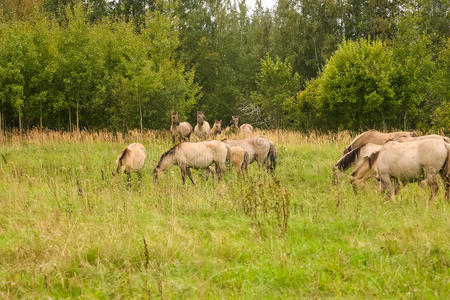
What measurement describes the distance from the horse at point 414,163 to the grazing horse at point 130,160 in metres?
6.58

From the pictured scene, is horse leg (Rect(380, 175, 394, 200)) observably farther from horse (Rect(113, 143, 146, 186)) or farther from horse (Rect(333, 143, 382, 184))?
horse (Rect(113, 143, 146, 186))

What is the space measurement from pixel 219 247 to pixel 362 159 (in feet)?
20.6

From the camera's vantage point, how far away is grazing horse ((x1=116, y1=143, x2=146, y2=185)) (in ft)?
41.2

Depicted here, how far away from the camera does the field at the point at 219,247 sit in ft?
16.9

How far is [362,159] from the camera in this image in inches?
444

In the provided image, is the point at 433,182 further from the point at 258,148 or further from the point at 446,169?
the point at 258,148

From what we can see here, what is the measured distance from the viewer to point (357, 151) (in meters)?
11.6

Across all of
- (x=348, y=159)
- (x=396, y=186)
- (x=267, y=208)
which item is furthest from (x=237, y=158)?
(x=267, y=208)

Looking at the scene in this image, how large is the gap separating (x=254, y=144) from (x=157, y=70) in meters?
12.9

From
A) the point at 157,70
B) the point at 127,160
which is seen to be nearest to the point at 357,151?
the point at 127,160

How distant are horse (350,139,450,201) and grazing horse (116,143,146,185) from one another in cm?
658

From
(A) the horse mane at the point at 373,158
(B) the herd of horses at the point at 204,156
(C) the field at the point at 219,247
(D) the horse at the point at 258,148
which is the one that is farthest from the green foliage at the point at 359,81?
(C) the field at the point at 219,247

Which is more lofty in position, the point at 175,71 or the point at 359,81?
the point at 175,71

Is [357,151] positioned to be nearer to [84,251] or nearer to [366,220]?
[366,220]
